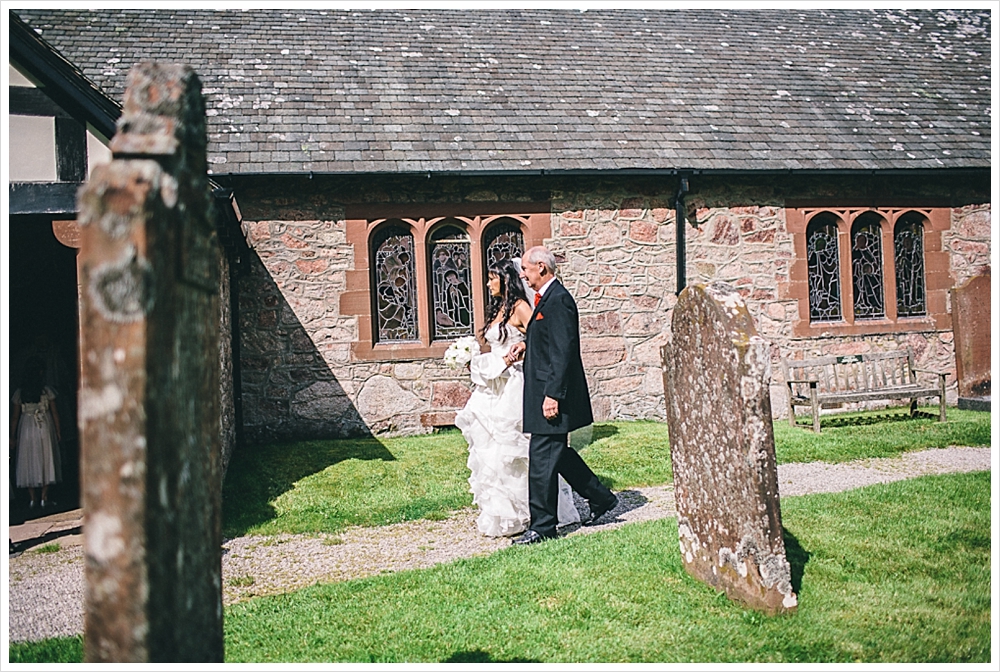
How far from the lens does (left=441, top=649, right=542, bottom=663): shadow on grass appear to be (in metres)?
3.48

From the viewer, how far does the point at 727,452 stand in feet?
12.9

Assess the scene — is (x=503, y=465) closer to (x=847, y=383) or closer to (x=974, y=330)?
(x=847, y=383)

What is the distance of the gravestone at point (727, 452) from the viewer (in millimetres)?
3801

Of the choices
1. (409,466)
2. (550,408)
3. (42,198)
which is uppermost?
(42,198)

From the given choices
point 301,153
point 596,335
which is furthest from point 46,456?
point 596,335

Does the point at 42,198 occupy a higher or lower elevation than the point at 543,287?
higher

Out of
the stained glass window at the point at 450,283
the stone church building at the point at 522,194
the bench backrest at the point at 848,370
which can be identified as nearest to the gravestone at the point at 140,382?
the stone church building at the point at 522,194

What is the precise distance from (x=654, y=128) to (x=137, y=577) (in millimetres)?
11282

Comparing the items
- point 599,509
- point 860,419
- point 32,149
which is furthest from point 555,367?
point 860,419

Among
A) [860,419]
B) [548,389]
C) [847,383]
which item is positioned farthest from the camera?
[860,419]

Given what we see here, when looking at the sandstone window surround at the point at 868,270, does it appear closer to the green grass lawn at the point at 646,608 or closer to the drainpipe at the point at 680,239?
the drainpipe at the point at 680,239

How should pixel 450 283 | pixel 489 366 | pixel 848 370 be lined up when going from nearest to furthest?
pixel 489 366
pixel 450 283
pixel 848 370

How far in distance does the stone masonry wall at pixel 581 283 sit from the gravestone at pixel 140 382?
8.77 metres

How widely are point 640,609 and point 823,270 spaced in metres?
9.55
